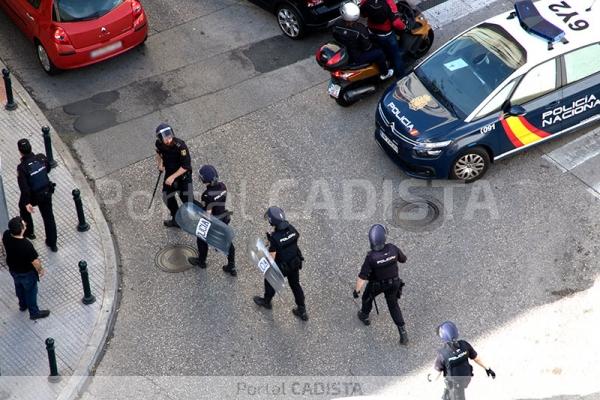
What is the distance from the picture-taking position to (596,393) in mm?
11578

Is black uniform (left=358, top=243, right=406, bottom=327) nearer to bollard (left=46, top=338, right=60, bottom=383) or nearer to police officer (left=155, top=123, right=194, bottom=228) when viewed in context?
police officer (left=155, top=123, right=194, bottom=228)

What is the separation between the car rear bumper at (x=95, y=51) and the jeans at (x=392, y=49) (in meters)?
3.75

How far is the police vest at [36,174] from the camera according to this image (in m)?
12.5

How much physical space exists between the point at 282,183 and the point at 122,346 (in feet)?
11.3

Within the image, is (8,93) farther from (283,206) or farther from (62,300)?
(283,206)

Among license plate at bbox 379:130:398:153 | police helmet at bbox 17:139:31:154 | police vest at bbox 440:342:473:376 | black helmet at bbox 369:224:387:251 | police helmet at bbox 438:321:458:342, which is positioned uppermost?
police helmet at bbox 17:139:31:154

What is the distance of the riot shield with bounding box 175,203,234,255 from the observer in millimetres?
12609

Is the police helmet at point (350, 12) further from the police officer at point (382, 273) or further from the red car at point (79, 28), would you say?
the police officer at point (382, 273)

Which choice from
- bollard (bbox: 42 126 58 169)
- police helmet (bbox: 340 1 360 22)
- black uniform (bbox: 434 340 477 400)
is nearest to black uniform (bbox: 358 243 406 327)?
black uniform (bbox: 434 340 477 400)

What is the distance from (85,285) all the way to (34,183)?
139 centimetres

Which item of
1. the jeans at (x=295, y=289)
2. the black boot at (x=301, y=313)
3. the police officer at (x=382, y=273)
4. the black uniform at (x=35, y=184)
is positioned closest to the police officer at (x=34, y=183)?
the black uniform at (x=35, y=184)

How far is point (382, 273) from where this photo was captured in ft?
38.3

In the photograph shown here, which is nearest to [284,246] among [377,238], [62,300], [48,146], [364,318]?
[377,238]

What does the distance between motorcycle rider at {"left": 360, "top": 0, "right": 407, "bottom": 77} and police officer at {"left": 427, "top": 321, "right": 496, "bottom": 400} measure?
5950mm
